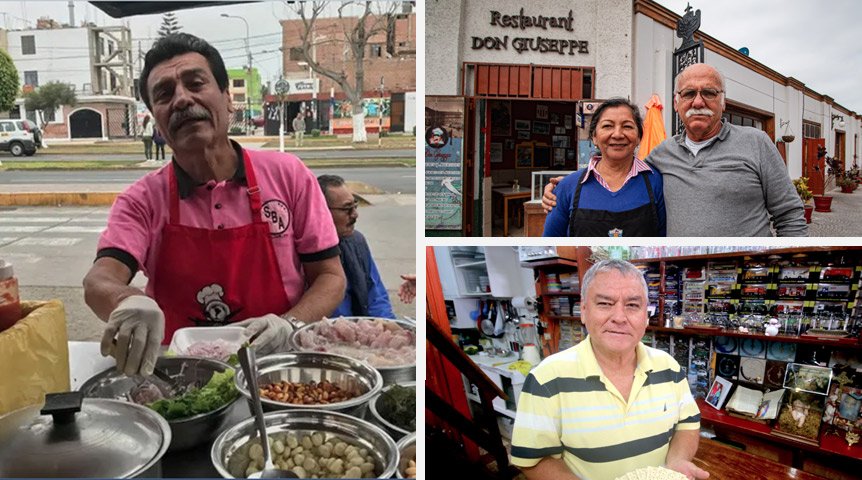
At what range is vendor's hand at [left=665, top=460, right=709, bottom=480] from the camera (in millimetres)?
1885

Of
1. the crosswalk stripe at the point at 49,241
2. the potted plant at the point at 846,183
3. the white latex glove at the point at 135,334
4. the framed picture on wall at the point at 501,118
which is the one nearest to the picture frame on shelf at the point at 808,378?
the potted plant at the point at 846,183

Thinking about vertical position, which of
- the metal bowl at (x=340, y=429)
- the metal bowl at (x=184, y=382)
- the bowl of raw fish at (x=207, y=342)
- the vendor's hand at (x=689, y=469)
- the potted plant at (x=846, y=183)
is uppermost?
the potted plant at (x=846, y=183)

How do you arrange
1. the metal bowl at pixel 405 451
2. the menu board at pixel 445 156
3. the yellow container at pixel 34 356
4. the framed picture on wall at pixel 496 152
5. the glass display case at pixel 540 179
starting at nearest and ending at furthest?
1. the yellow container at pixel 34 356
2. the metal bowl at pixel 405 451
3. the glass display case at pixel 540 179
4. the menu board at pixel 445 156
5. the framed picture on wall at pixel 496 152

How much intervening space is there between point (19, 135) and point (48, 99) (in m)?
0.15

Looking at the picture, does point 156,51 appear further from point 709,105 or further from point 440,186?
point 709,105

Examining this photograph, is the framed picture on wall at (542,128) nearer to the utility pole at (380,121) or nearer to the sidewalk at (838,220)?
the utility pole at (380,121)

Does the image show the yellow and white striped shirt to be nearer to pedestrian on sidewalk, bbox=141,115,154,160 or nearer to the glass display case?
the glass display case

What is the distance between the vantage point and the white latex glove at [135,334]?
192 centimetres

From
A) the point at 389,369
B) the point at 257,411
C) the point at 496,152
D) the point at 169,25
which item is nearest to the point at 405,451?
the point at 389,369

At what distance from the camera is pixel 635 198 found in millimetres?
2051

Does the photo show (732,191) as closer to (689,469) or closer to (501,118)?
(689,469)

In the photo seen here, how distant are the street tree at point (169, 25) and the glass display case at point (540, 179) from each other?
52.1 inches

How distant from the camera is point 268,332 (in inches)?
77.7

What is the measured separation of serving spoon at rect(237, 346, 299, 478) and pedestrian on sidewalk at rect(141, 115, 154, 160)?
674 mm
